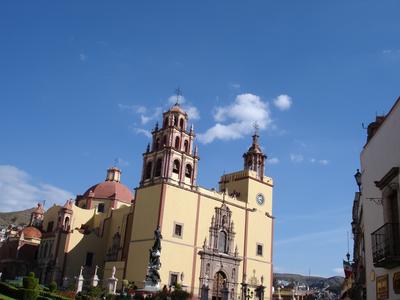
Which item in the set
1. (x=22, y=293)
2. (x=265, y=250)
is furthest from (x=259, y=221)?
(x=22, y=293)

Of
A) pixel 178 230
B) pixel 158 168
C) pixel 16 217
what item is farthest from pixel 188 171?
pixel 16 217

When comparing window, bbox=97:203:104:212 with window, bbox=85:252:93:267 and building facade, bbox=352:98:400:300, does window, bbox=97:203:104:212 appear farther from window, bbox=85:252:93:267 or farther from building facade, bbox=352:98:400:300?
building facade, bbox=352:98:400:300

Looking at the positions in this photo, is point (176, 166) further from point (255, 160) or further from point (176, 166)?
point (255, 160)

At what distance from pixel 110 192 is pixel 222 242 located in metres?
16.8

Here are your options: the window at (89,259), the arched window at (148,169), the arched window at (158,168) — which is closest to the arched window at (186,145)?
the arched window at (158,168)

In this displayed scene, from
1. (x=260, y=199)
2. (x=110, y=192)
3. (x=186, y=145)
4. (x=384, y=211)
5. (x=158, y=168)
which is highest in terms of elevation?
(x=186, y=145)

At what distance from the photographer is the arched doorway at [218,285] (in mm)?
42984

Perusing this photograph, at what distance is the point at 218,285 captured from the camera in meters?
43.5

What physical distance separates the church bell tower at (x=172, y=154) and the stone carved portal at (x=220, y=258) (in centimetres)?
460

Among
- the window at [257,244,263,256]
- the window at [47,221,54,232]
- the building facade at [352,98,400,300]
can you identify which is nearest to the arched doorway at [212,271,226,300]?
the window at [257,244,263,256]

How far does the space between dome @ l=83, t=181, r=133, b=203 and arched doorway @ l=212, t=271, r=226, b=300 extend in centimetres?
1604

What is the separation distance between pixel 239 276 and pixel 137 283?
Result: 440 inches

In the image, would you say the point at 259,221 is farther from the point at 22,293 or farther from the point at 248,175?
the point at 22,293

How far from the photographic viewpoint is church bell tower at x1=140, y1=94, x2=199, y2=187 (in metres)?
43.4
